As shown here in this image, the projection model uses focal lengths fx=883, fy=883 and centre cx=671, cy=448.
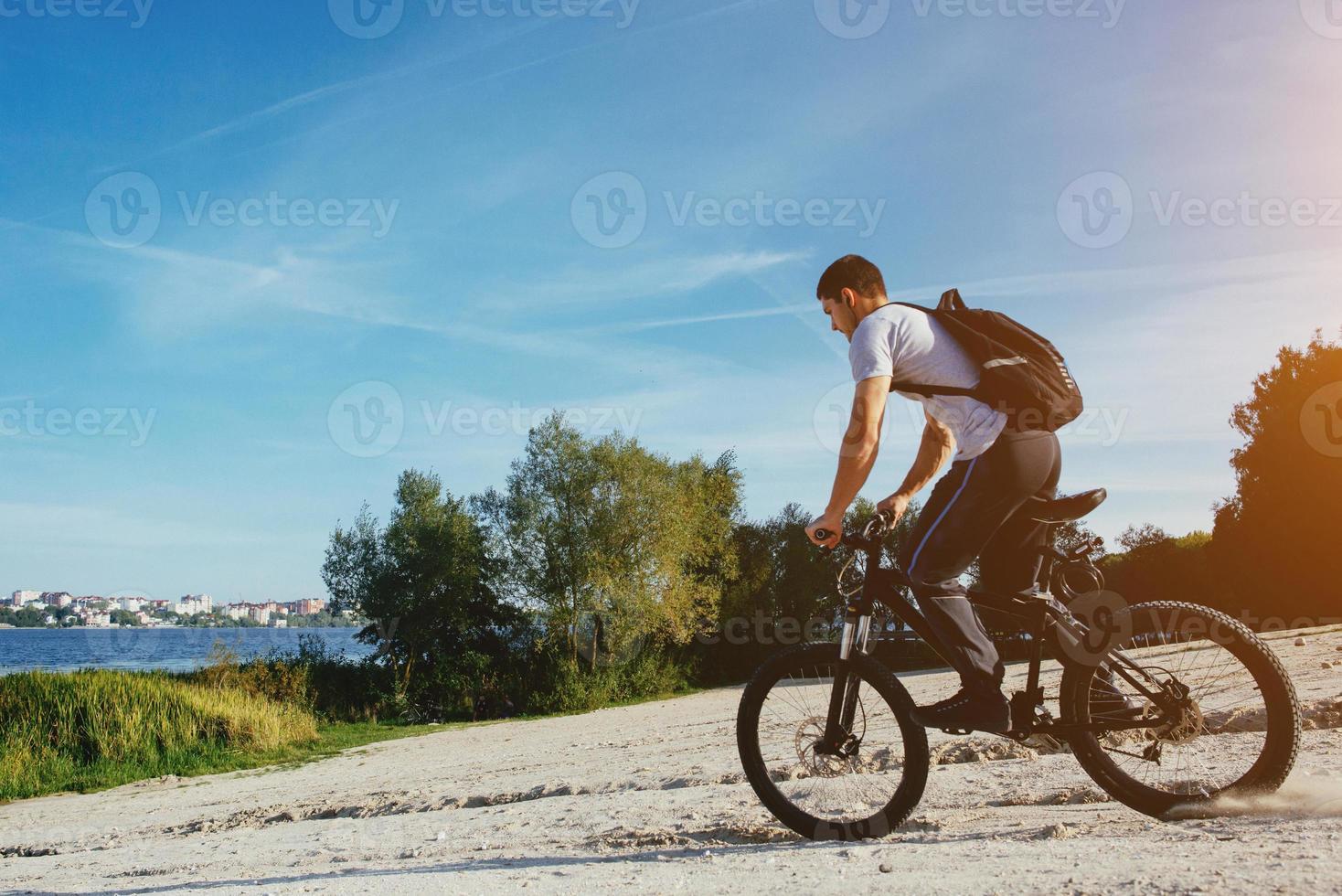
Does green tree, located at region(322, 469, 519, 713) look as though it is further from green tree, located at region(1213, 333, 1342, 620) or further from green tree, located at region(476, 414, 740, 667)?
green tree, located at region(1213, 333, 1342, 620)

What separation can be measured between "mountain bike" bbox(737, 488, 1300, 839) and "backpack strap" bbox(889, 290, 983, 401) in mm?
529

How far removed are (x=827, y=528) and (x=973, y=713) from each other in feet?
3.01

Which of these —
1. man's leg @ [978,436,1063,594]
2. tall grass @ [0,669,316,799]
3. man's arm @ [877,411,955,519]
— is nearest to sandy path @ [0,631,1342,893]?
man's leg @ [978,436,1063,594]

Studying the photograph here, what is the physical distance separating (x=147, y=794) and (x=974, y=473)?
1259 centimetres

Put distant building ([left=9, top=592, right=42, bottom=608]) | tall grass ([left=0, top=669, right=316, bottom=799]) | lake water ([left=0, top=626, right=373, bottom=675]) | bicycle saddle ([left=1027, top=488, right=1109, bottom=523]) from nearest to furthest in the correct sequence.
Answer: bicycle saddle ([left=1027, top=488, right=1109, bottom=523])
tall grass ([left=0, top=669, right=316, bottom=799])
lake water ([left=0, top=626, right=373, bottom=675])
distant building ([left=9, top=592, right=42, bottom=608])

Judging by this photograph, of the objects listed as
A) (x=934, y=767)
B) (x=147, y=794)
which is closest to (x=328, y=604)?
(x=147, y=794)

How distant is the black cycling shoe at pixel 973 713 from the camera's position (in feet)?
11.4

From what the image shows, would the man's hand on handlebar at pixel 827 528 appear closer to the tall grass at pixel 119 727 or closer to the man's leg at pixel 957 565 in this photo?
the man's leg at pixel 957 565

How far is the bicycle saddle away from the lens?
342cm

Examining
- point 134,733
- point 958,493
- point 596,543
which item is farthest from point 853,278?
point 596,543

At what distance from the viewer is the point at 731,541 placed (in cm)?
3747

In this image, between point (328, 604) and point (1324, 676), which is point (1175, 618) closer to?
point (1324, 676)

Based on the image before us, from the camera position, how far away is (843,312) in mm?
3844

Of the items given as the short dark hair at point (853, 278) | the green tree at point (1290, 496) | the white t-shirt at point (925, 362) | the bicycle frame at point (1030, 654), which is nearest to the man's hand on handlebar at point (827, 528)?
the bicycle frame at point (1030, 654)
